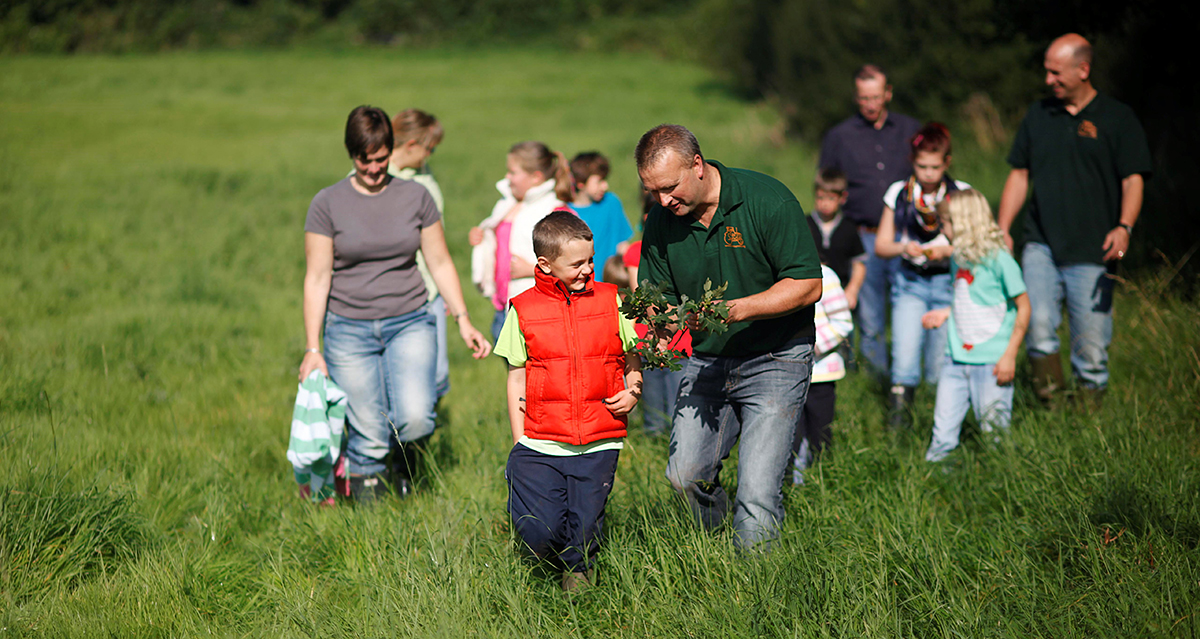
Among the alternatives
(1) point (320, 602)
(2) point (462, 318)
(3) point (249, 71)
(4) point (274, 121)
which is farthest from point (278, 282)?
(3) point (249, 71)

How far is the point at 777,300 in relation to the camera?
369cm

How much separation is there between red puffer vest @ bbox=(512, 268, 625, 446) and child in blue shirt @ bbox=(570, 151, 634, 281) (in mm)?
2185

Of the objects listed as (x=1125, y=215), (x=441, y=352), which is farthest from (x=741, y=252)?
(x=1125, y=215)

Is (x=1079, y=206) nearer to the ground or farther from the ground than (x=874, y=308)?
farther from the ground

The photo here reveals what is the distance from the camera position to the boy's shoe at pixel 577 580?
3.83 metres

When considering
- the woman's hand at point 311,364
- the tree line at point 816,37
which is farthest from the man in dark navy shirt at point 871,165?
the woman's hand at point 311,364

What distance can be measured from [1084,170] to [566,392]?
407 centimetres

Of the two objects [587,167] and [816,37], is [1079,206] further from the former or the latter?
[816,37]

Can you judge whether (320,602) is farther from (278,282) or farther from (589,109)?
(589,109)

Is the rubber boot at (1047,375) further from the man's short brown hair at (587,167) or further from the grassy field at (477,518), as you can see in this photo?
the man's short brown hair at (587,167)

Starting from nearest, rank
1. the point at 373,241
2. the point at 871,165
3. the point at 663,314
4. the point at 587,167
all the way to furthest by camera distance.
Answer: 1. the point at 663,314
2. the point at 373,241
3. the point at 587,167
4. the point at 871,165

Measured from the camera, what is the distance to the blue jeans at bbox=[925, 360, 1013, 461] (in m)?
5.20

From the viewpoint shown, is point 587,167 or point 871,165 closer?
point 587,167

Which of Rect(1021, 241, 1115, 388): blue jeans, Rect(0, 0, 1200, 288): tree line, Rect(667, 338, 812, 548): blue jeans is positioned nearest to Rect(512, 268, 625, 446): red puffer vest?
Rect(667, 338, 812, 548): blue jeans
